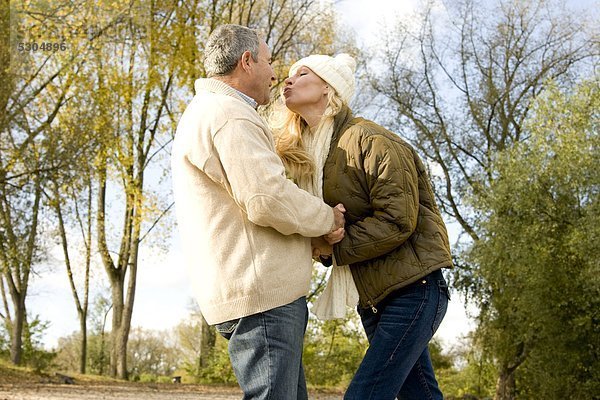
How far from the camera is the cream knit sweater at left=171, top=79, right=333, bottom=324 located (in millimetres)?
2926

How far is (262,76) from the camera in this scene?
10.7 ft

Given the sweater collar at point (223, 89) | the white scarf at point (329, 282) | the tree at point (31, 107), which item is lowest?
the white scarf at point (329, 282)

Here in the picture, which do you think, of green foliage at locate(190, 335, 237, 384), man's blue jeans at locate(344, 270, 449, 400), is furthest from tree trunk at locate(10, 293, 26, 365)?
man's blue jeans at locate(344, 270, 449, 400)

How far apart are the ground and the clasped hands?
930 centimetres

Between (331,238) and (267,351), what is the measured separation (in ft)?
2.05

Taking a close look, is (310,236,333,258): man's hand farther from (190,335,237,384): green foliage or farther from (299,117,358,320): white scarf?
(190,335,237,384): green foliage

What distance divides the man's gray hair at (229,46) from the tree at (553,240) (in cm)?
1390

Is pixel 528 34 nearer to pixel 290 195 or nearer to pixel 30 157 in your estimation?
pixel 30 157

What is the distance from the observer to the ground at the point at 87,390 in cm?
1299

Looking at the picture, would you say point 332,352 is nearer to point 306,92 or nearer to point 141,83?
point 141,83

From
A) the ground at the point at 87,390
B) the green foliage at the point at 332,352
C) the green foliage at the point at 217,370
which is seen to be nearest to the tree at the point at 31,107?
the ground at the point at 87,390

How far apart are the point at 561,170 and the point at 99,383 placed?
11629 mm

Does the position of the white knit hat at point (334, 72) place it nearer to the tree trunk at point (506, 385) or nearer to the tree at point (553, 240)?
the tree at point (553, 240)

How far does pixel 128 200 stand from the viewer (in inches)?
840
